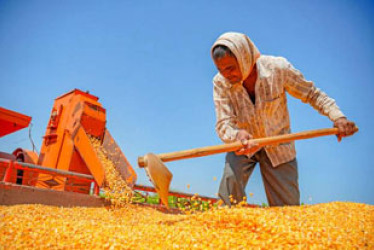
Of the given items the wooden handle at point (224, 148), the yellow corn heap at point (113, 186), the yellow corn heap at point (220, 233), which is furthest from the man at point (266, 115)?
the yellow corn heap at point (113, 186)

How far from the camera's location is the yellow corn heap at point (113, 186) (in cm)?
353

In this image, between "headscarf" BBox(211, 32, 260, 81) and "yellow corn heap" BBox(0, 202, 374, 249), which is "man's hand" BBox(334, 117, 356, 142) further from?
"headscarf" BBox(211, 32, 260, 81)

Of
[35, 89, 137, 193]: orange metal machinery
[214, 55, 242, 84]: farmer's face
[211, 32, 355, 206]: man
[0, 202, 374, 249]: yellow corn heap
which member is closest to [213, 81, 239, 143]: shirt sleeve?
[211, 32, 355, 206]: man

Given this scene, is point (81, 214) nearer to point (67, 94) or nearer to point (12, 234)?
point (12, 234)

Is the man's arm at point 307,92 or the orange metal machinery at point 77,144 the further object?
the orange metal machinery at point 77,144

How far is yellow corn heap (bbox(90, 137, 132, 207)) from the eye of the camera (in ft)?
11.6

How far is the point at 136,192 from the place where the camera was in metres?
3.96

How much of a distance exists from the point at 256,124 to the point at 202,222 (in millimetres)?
1124

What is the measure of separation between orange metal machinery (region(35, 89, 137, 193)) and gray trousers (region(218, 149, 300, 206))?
1.99 meters

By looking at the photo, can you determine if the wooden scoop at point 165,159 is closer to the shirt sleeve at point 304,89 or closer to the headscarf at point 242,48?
the shirt sleeve at point 304,89

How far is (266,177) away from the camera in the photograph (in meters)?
2.58

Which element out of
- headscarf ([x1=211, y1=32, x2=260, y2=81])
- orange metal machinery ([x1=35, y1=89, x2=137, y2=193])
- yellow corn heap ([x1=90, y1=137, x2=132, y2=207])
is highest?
headscarf ([x1=211, y1=32, x2=260, y2=81])

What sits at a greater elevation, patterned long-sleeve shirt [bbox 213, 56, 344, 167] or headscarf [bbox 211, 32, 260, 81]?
headscarf [bbox 211, 32, 260, 81]

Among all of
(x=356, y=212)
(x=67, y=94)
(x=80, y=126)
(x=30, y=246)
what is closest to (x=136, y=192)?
(x=80, y=126)
